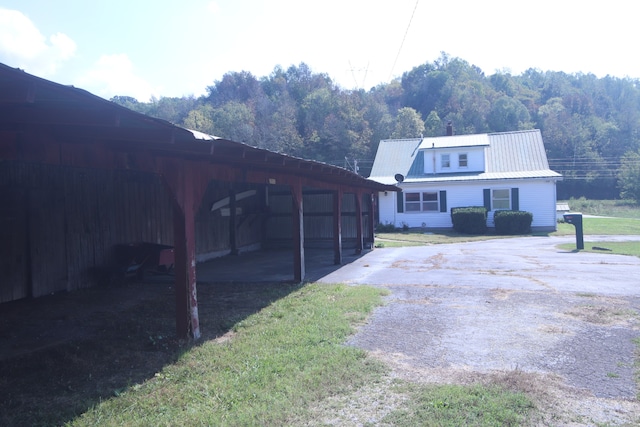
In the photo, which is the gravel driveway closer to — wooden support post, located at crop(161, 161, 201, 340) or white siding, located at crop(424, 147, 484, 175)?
wooden support post, located at crop(161, 161, 201, 340)

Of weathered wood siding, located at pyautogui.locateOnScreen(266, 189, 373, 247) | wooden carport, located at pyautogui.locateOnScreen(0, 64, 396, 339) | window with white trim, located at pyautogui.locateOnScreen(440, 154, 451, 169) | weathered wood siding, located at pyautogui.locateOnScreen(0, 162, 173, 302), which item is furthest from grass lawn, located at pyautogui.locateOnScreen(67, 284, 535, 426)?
window with white trim, located at pyautogui.locateOnScreen(440, 154, 451, 169)

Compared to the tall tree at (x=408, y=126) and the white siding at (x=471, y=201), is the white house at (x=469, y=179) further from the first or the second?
the tall tree at (x=408, y=126)

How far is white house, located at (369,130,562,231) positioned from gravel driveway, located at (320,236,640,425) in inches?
515

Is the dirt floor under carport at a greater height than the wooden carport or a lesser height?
lesser

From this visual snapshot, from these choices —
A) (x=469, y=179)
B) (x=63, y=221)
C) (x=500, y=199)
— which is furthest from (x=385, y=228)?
(x=63, y=221)

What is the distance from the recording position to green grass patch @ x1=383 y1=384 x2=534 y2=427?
12.7ft

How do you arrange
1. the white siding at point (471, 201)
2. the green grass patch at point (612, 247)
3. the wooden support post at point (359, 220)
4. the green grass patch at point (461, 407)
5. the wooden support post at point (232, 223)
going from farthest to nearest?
the white siding at point (471, 201)
the green grass patch at point (612, 247)
the wooden support post at point (232, 223)
the wooden support post at point (359, 220)
the green grass patch at point (461, 407)

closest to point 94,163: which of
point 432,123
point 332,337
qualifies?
point 332,337

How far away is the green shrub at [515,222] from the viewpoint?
2492 cm

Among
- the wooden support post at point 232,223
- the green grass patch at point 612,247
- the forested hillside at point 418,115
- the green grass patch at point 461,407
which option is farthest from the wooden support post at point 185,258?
the forested hillside at point 418,115

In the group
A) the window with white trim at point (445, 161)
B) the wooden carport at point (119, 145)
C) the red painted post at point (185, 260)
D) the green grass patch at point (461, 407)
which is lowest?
the green grass patch at point (461, 407)

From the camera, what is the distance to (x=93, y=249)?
10492 mm

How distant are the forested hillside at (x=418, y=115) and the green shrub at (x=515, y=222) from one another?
17843mm

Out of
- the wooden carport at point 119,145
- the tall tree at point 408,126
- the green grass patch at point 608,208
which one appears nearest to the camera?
the wooden carport at point 119,145
